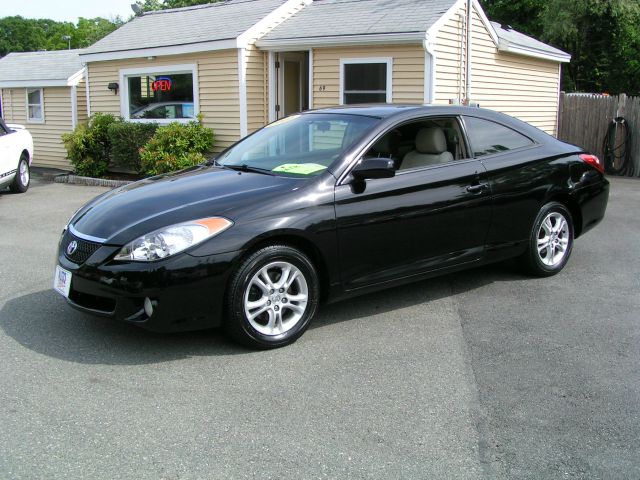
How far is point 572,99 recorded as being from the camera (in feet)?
58.1

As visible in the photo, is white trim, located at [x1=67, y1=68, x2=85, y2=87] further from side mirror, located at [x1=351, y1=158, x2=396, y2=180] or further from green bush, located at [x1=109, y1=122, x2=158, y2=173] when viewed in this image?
side mirror, located at [x1=351, y1=158, x2=396, y2=180]

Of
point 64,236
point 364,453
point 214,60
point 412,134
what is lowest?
point 364,453

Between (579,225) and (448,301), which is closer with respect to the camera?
(448,301)

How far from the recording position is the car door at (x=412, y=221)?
4.85 metres

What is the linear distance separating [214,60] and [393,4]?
3.87 m

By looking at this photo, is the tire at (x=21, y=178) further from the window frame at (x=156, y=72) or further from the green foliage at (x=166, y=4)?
the green foliage at (x=166, y=4)

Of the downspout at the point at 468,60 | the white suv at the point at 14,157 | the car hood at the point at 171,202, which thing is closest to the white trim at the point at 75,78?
the white suv at the point at 14,157

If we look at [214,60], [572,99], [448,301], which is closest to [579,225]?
[448,301]

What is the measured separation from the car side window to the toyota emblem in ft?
10.6

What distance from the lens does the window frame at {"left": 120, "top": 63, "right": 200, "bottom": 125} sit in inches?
575

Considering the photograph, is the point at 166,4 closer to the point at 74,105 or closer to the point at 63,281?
the point at 74,105

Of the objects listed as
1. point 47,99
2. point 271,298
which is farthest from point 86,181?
point 271,298

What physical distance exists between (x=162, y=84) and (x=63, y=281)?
11.5 metres

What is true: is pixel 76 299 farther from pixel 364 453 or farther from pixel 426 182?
pixel 426 182
